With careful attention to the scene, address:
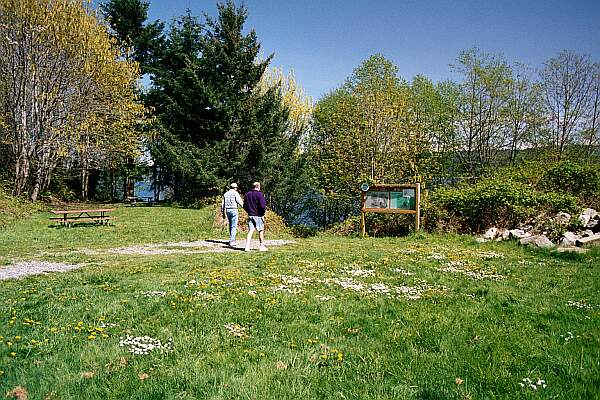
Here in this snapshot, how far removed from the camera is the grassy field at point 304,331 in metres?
4.20

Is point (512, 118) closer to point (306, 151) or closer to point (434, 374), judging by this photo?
point (306, 151)

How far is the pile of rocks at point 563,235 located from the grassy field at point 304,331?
3.77m

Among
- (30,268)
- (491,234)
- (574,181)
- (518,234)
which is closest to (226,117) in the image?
(491,234)

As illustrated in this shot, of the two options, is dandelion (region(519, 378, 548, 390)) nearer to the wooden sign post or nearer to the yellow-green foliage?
the wooden sign post

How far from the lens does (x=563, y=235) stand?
50.8 ft

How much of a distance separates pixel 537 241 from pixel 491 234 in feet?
8.50

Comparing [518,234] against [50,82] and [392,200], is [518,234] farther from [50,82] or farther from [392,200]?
[50,82]

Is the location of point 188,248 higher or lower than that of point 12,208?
lower

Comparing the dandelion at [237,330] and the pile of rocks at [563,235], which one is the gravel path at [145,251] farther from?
the pile of rocks at [563,235]

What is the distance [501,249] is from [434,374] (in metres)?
11.0

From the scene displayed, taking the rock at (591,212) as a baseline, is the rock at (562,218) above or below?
below

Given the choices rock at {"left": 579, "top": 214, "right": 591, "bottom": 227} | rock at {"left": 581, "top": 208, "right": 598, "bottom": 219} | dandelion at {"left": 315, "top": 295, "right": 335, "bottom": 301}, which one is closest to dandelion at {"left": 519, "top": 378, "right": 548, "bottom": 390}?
dandelion at {"left": 315, "top": 295, "right": 335, "bottom": 301}

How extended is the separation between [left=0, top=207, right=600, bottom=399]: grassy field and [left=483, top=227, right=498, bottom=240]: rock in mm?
5919

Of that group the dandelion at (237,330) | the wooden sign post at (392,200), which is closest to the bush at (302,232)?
the wooden sign post at (392,200)
